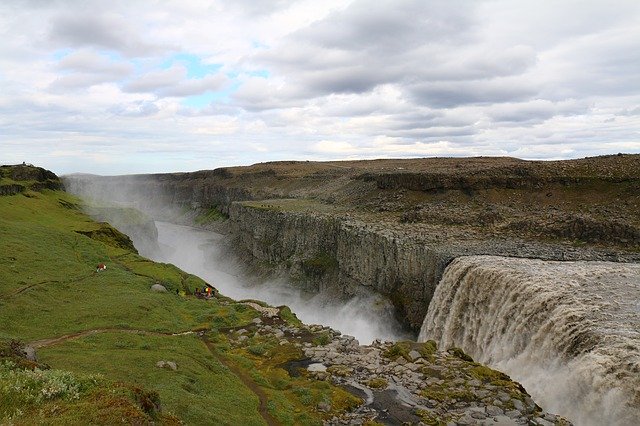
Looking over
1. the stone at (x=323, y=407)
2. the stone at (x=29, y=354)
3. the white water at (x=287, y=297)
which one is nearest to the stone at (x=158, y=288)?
the white water at (x=287, y=297)

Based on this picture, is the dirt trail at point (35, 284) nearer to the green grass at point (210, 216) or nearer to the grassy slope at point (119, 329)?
the grassy slope at point (119, 329)

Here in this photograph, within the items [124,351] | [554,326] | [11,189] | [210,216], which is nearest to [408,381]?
[554,326]

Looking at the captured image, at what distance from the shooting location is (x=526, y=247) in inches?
1965

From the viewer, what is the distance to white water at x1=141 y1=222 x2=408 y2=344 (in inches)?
2351

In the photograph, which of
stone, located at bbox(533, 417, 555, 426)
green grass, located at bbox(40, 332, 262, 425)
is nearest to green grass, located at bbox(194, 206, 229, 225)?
green grass, located at bbox(40, 332, 262, 425)

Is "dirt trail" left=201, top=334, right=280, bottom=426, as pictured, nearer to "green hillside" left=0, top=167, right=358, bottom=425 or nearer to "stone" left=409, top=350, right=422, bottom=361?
"green hillside" left=0, top=167, right=358, bottom=425

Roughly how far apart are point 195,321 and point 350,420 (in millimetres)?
19907

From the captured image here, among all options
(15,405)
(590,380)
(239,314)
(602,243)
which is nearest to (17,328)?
(239,314)

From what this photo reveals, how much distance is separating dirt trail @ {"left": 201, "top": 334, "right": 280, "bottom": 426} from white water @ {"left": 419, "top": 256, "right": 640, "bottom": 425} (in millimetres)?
14885

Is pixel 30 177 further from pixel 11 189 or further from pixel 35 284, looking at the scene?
pixel 35 284

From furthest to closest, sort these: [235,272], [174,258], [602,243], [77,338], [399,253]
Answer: [174,258]
[235,272]
[399,253]
[602,243]
[77,338]

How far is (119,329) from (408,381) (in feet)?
64.2

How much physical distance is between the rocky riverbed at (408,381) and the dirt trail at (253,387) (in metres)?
2.60

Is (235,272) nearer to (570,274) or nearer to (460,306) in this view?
(460,306)
